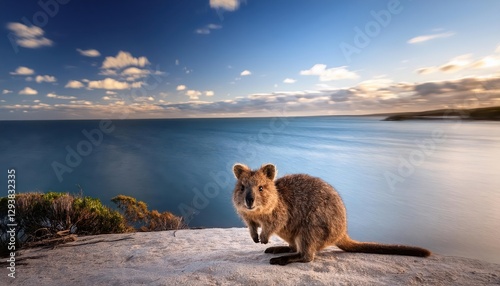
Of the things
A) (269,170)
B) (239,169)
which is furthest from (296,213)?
(239,169)

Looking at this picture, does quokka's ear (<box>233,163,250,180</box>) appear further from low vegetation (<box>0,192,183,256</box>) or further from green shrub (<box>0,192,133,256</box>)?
green shrub (<box>0,192,133,256</box>)

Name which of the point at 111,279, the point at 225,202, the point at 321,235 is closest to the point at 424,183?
the point at 225,202

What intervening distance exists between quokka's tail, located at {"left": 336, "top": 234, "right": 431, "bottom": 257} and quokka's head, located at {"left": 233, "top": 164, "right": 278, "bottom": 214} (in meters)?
1.63

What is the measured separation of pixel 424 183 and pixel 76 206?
14.1 meters

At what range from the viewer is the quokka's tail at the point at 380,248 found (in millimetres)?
4299

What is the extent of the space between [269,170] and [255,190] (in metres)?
0.48

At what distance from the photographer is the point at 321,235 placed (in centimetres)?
407

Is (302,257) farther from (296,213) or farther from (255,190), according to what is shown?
(255,190)

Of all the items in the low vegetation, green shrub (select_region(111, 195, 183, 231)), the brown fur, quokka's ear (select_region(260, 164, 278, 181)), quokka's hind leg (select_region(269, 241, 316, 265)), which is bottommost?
green shrub (select_region(111, 195, 183, 231))

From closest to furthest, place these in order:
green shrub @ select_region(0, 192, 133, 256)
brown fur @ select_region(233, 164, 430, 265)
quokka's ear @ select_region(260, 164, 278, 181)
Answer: brown fur @ select_region(233, 164, 430, 265) → quokka's ear @ select_region(260, 164, 278, 181) → green shrub @ select_region(0, 192, 133, 256)

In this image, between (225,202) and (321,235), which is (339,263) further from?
(225,202)

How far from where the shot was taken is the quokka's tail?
14.1 feet

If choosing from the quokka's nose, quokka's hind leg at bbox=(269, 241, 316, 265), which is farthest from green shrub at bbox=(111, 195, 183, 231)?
the quokka's nose

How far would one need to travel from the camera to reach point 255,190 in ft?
11.8
